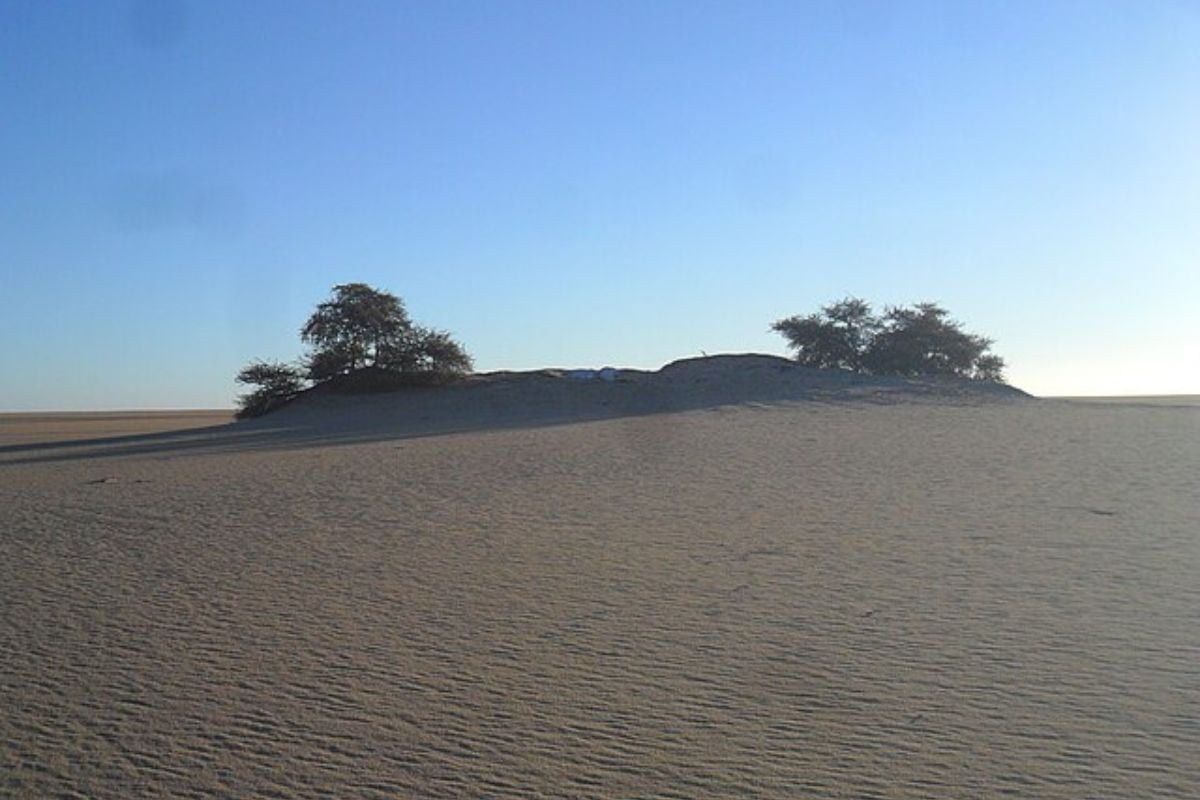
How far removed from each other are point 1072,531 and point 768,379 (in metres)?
27.1

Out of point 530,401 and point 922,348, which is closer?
point 530,401

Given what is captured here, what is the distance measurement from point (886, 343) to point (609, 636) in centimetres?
4808

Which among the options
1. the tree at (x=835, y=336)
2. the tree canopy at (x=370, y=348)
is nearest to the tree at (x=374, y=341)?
the tree canopy at (x=370, y=348)

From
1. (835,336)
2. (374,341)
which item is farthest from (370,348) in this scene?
(835,336)

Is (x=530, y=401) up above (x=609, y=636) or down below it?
above

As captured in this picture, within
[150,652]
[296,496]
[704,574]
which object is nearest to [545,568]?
[704,574]

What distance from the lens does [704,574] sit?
1326cm

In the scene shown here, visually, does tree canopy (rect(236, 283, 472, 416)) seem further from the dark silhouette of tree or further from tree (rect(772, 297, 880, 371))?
tree (rect(772, 297, 880, 371))

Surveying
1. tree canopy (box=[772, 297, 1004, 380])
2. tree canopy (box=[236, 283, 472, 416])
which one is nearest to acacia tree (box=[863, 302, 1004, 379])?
tree canopy (box=[772, 297, 1004, 380])

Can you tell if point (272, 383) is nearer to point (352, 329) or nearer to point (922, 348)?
point (352, 329)

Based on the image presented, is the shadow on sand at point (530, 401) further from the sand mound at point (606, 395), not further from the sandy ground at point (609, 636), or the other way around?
the sandy ground at point (609, 636)

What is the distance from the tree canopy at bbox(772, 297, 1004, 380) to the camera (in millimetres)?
56250

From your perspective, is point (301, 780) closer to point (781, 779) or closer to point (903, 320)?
point (781, 779)

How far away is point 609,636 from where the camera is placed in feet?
34.1
